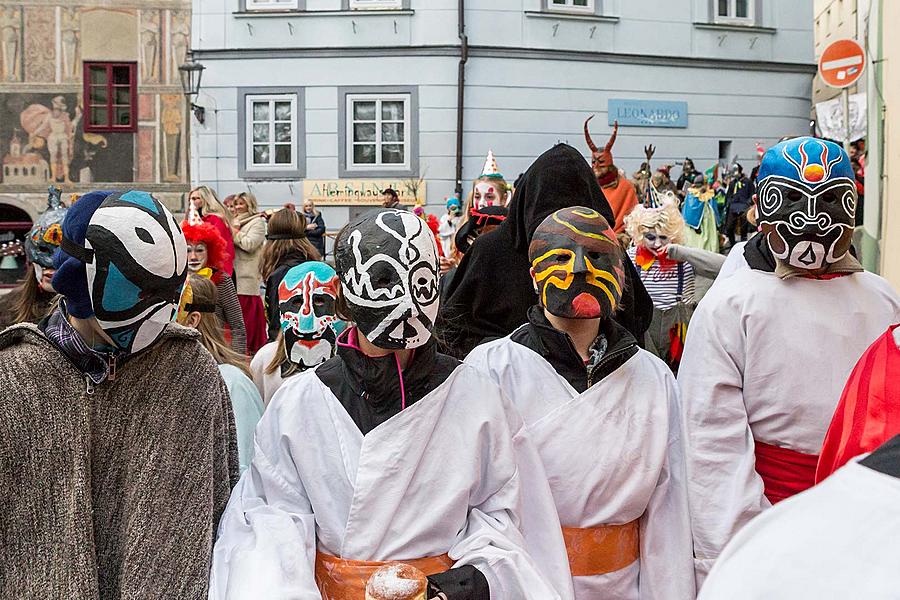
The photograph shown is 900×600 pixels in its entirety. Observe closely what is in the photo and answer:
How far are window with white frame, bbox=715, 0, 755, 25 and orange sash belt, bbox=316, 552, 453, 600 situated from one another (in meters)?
18.0

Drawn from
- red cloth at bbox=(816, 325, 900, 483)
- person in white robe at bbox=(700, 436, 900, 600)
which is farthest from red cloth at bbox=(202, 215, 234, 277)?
person in white robe at bbox=(700, 436, 900, 600)

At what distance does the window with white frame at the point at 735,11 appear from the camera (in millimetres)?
19109

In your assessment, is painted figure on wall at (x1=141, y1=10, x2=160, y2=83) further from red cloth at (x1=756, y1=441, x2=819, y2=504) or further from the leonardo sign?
red cloth at (x1=756, y1=441, x2=819, y2=504)

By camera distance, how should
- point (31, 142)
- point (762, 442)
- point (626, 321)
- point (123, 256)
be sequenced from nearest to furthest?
point (123, 256), point (762, 442), point (626, 321), point (31, 142)

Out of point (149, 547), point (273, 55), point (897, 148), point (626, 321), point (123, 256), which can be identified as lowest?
point (149, 547)

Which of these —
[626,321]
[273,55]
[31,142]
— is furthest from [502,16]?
[626,321]

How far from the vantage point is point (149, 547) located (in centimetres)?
241

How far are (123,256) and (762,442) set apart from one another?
6.96 feet

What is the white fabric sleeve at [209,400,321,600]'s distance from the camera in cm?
242

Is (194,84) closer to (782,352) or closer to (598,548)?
(782,352)

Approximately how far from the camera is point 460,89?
1816 cm

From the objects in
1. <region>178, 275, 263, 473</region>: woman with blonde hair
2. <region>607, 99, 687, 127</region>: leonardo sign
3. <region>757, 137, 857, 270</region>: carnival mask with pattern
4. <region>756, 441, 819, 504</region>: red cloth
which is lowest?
<region>756, 441, 819, 504</region>: red cloth

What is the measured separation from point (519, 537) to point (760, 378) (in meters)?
1.14

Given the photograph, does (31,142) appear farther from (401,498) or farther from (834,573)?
(834,573)
